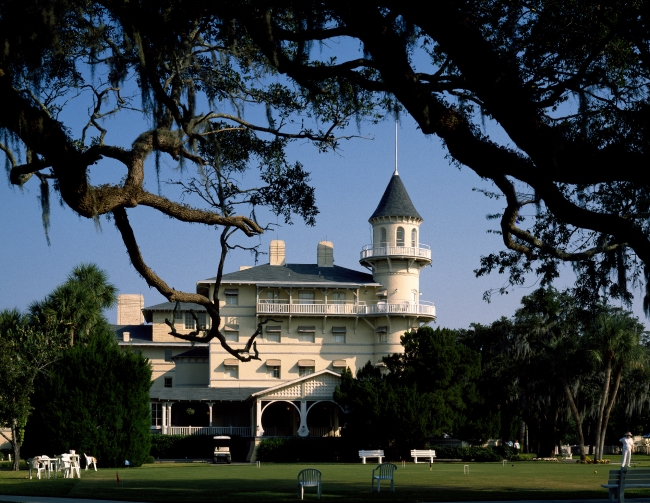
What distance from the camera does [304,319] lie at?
68688 millimetres

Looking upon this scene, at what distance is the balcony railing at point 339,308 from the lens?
67.8 meters

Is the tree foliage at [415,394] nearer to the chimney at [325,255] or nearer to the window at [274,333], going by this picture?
the window at [274,333]

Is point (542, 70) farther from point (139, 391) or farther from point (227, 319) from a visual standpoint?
point (227, 319)

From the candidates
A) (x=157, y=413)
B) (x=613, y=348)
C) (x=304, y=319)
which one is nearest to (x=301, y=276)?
(x=304, y=319)

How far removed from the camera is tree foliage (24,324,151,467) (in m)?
43.8

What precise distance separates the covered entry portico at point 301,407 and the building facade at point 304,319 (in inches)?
25.1

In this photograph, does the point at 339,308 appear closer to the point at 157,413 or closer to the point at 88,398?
the point at 157,413

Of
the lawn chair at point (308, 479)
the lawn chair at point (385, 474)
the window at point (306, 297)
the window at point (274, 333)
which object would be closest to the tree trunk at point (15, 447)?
the lawn chair at point (385, 474)

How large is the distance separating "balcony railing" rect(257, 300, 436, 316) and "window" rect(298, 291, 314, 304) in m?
0.55

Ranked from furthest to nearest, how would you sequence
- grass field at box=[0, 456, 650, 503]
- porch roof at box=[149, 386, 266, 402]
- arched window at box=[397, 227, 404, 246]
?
1. arched window at box=[397, 227, 404, 246]
2. porch roof at box=[149, 386, 266, 402]
3. grass field at box=[0, 456, 650, 503]

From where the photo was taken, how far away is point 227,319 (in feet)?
225

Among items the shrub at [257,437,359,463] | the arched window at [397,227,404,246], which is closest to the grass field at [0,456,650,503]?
the shrub at [257,437,359,463]

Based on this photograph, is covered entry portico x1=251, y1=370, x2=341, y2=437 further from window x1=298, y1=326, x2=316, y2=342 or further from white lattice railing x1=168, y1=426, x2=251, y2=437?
window x1=298, y1=326, x2=316, y2=342

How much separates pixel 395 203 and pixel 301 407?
18258 millimetres
